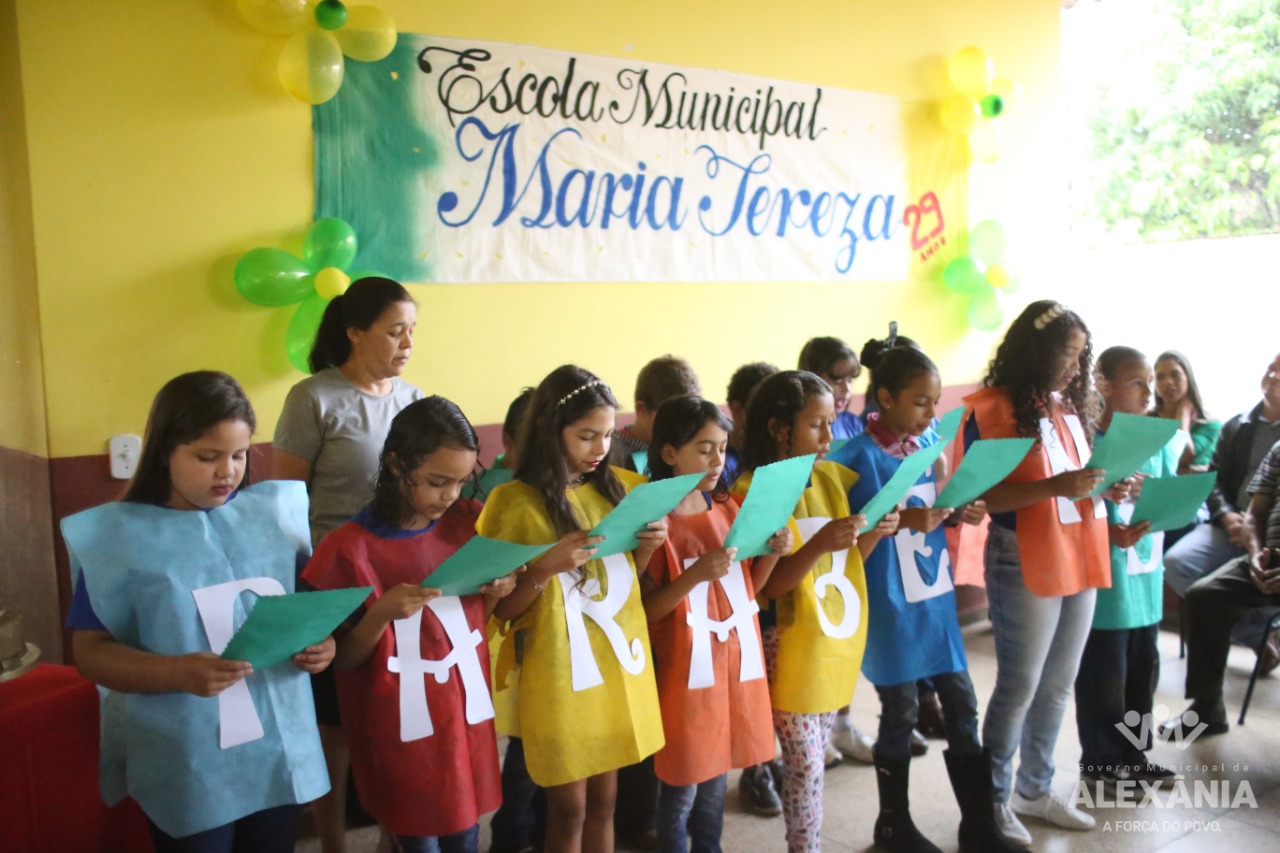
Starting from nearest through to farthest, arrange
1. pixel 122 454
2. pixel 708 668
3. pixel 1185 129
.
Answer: pixel 708 668
pixel 122 454
pixel 1185 129

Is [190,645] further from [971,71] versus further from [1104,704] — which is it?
[971,71]

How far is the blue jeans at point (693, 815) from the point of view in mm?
2146

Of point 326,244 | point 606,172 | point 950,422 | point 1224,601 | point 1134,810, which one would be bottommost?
point 1134,810

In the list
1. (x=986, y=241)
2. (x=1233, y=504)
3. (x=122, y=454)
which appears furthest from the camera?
(x=986, y=241)

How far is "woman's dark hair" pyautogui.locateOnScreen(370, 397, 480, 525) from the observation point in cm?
186

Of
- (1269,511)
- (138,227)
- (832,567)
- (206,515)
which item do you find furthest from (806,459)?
(1269,511)

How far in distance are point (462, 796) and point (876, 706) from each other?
7.31ft

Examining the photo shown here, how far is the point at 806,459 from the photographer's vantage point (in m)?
1.99

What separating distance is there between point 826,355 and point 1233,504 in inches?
85.5

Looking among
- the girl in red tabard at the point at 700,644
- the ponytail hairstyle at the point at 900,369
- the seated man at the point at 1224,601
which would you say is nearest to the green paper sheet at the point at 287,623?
the girl in red tabard at the point at 700,644

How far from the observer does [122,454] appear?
9.41ft

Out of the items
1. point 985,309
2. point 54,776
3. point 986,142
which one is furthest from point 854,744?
point 986,142

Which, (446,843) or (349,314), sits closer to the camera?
(446,843)

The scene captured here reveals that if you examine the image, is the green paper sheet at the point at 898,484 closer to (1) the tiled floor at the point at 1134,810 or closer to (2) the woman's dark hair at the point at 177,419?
(1) the tiled floor at the point at 1134,810
